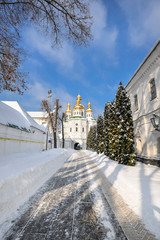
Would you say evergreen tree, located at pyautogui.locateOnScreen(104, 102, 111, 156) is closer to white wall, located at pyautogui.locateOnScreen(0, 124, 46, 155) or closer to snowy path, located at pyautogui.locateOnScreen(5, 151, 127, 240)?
white wall, located at pyautogui.locateOnScreen(0, 124, 46, 155)

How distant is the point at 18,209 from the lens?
327 centimetres

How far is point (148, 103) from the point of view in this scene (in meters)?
11.7

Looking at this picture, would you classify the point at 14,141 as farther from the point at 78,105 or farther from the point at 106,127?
the point at 78,105

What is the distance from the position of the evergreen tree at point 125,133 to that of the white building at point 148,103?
1.75 metres

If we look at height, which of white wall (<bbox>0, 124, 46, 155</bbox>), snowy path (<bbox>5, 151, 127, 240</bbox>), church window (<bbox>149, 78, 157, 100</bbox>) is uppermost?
church window (<bbox>149, 78, 157, 100</bbox>)

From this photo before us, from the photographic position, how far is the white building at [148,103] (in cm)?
1038

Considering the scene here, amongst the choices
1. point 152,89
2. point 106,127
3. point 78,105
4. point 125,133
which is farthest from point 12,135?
point 78,105

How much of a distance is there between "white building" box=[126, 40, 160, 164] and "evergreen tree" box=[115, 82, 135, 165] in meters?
1.75

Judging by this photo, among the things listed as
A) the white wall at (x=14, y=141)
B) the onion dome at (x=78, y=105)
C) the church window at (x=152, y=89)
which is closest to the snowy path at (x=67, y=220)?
the white wall at (x=14, y=141)

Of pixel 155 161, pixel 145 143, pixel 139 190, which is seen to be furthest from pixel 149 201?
pixel 145 143

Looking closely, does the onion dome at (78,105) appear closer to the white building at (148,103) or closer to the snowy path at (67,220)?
the white building at (148,103)

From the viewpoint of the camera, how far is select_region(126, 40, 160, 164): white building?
10.4 meters

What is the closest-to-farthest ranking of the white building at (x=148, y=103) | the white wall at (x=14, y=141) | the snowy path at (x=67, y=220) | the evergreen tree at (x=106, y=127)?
the snowy path at (x=67, y=220)
the white building at (x=148, y=103)
the white wall at (x=14, y=141)
the evergreen tree at (x=106, y=127)

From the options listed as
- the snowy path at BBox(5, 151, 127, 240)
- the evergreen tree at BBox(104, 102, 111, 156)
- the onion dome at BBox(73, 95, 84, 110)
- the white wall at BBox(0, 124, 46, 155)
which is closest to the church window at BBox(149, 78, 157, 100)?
the evergreen tree at BBox(104, 102, 111, 156)
